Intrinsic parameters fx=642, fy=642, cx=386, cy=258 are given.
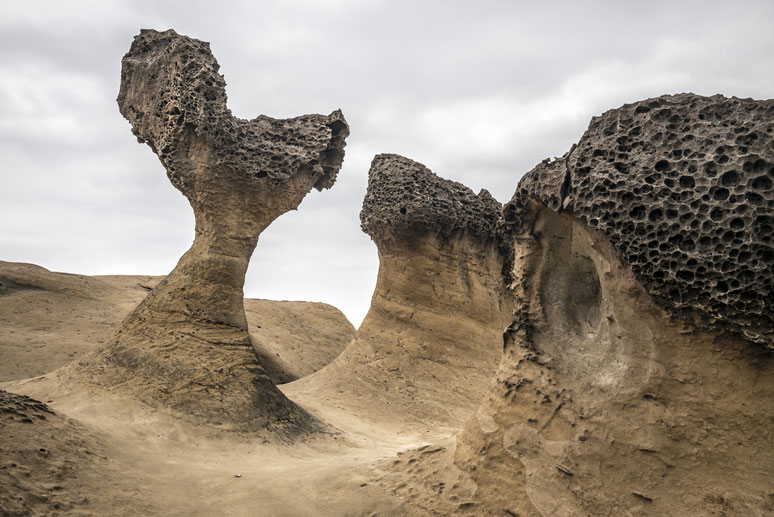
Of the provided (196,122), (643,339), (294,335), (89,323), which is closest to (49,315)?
(89,323)

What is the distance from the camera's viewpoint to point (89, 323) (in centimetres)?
1045

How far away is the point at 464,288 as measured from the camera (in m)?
8.84

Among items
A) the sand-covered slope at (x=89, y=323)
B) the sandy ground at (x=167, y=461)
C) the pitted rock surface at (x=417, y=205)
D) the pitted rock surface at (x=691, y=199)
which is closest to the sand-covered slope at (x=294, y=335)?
the sand-covered slope at (x=89, y=323)

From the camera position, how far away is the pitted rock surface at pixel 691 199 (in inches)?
117

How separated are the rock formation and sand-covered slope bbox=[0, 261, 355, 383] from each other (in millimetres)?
5916

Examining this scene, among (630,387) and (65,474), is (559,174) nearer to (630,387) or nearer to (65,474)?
(630,387)

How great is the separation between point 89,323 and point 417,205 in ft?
19.2

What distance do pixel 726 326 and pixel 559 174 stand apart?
129cm

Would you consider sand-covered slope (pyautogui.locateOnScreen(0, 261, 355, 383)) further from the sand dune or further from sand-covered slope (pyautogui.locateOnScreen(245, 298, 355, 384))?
the sand dune

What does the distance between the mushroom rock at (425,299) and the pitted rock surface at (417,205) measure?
0.01 metres

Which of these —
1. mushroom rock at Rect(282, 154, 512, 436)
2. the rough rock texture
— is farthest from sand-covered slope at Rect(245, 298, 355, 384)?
the rough rock texture

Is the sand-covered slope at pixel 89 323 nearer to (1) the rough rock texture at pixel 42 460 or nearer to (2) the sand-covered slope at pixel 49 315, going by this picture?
(2) the sand-covered slope at pixel 49 315

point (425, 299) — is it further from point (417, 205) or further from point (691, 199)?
point (691, 199)

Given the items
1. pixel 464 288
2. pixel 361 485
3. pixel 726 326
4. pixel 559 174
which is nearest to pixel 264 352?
pixel 464 288
